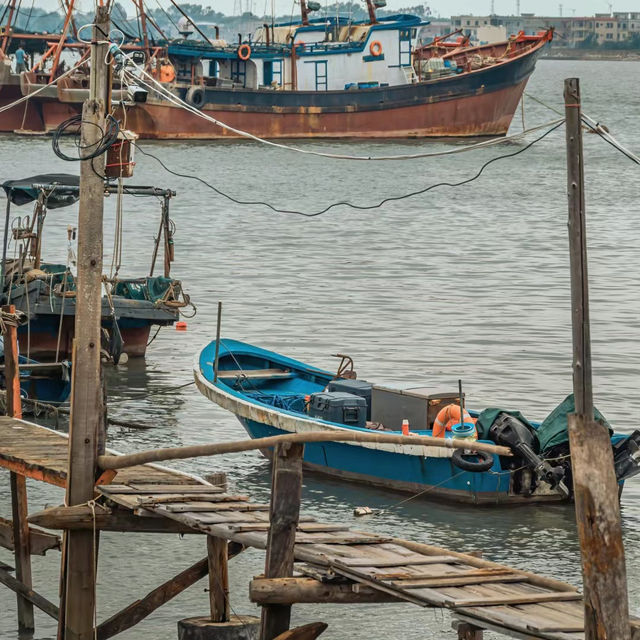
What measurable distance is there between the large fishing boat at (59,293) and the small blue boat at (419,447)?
12.5ft

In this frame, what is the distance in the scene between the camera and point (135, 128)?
72.2m

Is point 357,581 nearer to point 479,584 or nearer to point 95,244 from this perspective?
point 479,584

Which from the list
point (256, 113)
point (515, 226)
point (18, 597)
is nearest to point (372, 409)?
point (18, 597)

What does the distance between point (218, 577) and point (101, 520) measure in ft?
3.62

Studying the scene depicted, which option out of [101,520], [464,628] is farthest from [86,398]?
[464,628]

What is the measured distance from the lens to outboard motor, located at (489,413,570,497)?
659 inches

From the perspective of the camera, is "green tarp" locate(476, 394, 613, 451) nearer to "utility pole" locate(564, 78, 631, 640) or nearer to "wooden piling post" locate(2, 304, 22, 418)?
"wooden piling post" locate(2, 304, 22, 418)

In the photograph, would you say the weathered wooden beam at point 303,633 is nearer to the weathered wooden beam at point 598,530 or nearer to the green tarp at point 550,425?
the weathered wooden beam at point 598,530

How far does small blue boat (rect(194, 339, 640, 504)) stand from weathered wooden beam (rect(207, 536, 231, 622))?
5.57 metres

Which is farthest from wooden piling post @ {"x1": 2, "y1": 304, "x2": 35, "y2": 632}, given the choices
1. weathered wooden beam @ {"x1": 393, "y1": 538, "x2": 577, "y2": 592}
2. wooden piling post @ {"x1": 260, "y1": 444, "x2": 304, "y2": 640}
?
weathered wooden beam @ {"x1": 393, "y1": 538, "x2": 577, "y2": 592}

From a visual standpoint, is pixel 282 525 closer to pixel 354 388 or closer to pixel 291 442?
pixel 291 442

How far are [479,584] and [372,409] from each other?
9.10m

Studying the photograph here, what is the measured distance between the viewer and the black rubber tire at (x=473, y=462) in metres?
16.6

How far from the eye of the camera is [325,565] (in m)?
9.48
